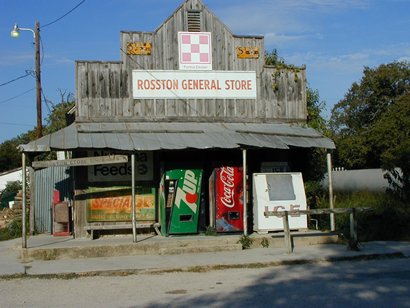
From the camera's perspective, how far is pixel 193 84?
15.5 meters

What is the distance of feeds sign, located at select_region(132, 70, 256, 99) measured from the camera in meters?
15.2

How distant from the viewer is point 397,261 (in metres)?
11.9

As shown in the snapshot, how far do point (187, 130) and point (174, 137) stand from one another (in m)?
0.69

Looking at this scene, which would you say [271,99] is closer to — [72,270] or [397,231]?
[397,231]

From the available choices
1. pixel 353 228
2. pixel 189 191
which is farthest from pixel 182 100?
pixel 353 228

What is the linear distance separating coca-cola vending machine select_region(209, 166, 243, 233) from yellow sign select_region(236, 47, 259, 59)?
333 centimetres

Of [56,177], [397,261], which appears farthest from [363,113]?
[397,261]

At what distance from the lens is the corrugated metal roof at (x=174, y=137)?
13.1 metres

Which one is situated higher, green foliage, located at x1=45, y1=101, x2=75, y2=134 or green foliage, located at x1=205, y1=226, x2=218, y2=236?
green foliage, located at x1=45, y1=101, x2=75, y2=134

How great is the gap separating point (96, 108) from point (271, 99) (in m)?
4.98

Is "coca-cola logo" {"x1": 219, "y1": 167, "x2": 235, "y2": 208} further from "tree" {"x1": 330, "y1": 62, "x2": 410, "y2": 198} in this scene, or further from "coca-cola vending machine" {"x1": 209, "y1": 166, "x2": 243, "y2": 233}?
"tree" {"x1": 330, "y1": 62, "x2": 410, "y2": 198}

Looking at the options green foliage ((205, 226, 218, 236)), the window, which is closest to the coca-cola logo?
green foliage ((205, 226, 218, 236))

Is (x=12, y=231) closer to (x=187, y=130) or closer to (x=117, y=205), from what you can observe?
(x=117, y=205)

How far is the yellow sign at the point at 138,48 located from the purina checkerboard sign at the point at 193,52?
2.94ft
